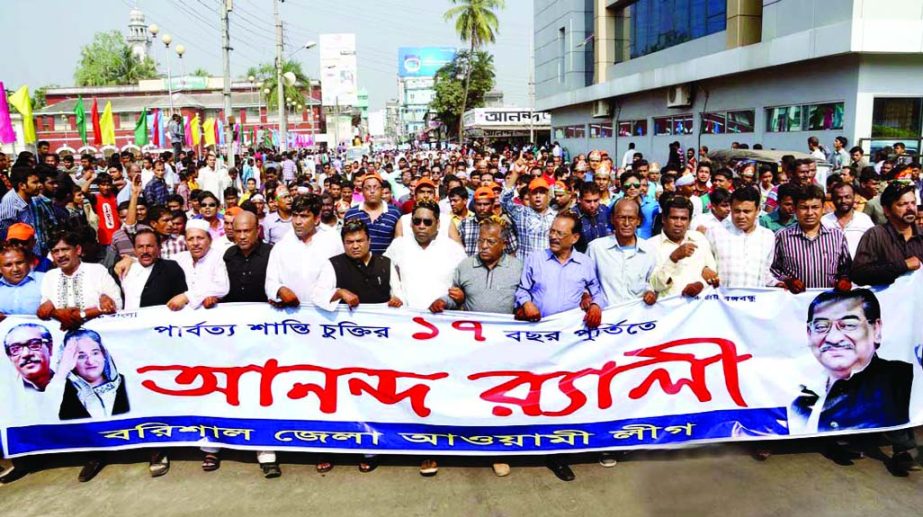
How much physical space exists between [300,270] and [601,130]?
1122 inches

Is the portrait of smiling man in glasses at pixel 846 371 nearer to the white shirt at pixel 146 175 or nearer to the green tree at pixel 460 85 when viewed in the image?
the white shirt at pixel 146 175

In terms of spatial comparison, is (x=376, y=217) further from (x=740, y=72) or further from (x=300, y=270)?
(x=740, y=72)

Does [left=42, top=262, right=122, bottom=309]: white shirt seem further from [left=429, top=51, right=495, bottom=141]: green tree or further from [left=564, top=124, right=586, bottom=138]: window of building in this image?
[left=429, top=51, right=495, bottom=141]: green tree

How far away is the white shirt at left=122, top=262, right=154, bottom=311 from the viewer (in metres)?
4.59

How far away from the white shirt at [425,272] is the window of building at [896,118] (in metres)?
13.3

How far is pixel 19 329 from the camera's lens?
432 centimetres

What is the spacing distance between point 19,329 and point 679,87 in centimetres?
2115

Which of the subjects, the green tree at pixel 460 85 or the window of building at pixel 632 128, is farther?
the green tree at pixel 460 85

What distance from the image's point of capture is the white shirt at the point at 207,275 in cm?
461

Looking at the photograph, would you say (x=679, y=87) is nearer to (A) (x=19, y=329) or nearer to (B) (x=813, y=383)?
(B) (x=813, y=383)

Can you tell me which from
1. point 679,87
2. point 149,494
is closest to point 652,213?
point 149,494

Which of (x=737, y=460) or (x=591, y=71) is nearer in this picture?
(x=737, y=460)

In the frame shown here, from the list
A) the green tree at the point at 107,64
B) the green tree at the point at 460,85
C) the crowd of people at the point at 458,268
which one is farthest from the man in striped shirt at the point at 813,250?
the green tree at the point at 107,64

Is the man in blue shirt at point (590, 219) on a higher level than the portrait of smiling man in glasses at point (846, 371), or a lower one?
higher
